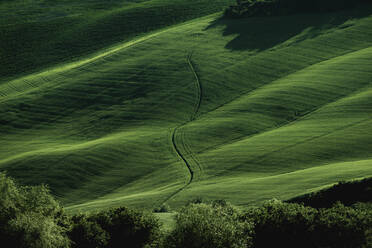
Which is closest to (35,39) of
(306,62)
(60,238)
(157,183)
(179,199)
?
(306,62)

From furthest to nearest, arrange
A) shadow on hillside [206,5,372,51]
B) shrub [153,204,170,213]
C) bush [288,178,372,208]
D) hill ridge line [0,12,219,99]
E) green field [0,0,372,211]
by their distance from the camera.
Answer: shadow on hillside [206,5,372,51] < hill ridge line [0,12,219,99] < green field [0,0,372,211] < shrub [153,204,170,213] < bush [288,178,372,208]

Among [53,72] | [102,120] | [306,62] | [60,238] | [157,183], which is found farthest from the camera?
[53,72]

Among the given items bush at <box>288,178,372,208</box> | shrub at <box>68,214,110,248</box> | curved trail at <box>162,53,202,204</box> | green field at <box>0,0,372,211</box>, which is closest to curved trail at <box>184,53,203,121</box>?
curved trail at <box>162,53,202,204</box>

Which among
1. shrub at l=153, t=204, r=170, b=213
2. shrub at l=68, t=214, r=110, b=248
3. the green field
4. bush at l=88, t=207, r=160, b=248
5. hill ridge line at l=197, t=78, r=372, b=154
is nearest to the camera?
shrub at l=68, t=214, r=110, b=248

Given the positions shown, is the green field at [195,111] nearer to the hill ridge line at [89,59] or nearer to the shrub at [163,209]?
the hill ridge line at [89,59]

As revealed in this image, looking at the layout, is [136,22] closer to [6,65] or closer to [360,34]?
[6,65]

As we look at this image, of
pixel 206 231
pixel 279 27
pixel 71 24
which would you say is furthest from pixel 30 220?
pixel 71 24

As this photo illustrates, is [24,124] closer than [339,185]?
No

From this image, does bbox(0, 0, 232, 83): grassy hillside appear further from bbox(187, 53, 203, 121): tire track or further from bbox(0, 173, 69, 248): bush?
bbox(0, 173, 69, 248): bush
